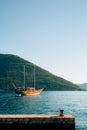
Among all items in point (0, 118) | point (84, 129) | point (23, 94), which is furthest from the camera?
point (23, 94)

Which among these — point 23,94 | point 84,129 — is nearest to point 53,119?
point 84,129

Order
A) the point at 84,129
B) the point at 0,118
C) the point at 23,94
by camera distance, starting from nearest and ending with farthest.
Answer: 1. the point at 0,118
2. the point at 84,129
3. the point at 23,94

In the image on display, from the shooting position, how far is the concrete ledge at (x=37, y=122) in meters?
30.4

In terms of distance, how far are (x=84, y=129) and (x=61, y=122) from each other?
9.22m

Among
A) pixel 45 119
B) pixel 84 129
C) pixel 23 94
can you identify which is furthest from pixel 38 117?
pixel 23 94

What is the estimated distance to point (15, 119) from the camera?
100 ft

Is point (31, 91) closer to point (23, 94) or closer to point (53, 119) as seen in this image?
point (23, 94)

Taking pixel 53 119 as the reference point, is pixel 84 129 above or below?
below

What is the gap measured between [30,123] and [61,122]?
3.29 meters

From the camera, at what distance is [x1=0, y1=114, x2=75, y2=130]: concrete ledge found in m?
30.4

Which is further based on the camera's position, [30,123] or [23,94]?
[23,94]

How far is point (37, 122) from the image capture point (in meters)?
30.6

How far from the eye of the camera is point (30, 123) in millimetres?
30656

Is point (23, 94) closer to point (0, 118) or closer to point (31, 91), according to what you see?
point (31, 91)
